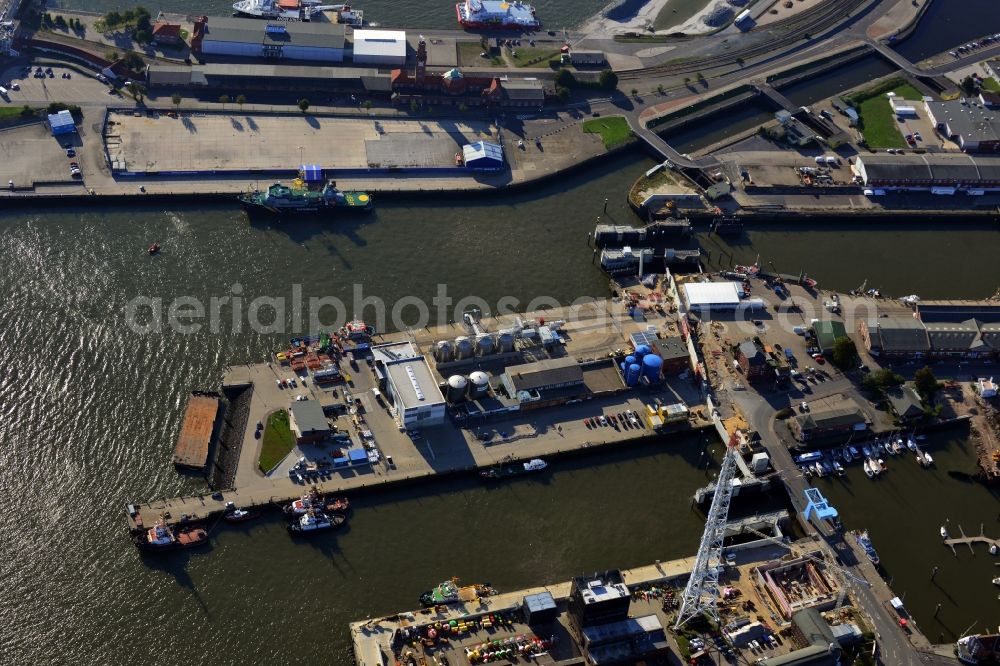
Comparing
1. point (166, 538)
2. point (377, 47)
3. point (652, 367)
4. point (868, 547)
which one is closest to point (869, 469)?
point (868, 547)

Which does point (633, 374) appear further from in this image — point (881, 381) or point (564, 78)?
point (564, 78)

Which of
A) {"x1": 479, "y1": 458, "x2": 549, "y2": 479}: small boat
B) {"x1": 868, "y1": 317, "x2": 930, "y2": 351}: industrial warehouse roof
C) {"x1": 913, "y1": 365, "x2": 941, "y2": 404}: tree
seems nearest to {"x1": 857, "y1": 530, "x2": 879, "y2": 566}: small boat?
{"x1": 913, "y1": 365, "x2": 941, "y2": 404}: tree

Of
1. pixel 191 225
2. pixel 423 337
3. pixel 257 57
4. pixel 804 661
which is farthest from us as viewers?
pixel 257 57

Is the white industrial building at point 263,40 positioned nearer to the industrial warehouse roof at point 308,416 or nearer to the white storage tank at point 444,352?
the white storage tank at point 444,352

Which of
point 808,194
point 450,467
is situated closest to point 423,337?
point 450,467

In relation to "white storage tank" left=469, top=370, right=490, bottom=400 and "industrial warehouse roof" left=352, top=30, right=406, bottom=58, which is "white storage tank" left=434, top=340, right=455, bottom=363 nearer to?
"white storage tank" left=469, top=370, right=490, bottom=400

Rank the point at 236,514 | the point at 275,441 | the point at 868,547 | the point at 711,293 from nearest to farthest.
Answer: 1. the point at 236,514
2. the point at 868,547
3. the point at 275,441
4. the point at 711,293

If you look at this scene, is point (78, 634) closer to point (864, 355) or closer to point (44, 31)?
point (864, 355)
